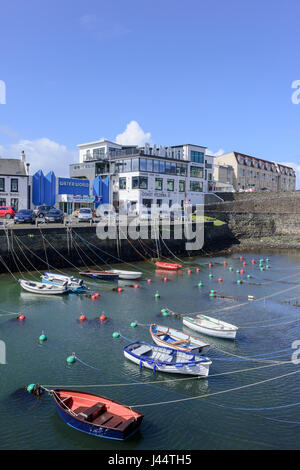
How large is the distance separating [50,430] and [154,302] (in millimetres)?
17790

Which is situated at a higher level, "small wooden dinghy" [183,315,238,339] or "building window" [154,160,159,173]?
"building window" [154,160,159,173]

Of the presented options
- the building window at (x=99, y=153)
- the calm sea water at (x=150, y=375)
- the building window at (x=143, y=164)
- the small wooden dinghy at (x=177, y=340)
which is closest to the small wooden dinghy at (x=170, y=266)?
the calm sea water at (x=150, y=375)

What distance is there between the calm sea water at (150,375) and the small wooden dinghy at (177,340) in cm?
104

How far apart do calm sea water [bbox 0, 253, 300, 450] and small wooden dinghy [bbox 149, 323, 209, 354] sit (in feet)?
3.40

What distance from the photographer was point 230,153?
10919 centimetres

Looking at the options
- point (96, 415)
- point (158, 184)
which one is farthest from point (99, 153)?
point (96, 415)

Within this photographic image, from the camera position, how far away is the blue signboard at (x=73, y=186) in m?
67.2

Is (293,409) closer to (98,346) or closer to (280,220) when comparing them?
(98,346)

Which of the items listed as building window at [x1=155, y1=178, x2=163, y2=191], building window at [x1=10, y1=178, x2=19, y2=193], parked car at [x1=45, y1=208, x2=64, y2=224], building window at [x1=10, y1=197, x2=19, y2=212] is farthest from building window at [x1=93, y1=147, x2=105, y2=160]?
parked car at [x1=45, y1=208, x2=64, y2=224]

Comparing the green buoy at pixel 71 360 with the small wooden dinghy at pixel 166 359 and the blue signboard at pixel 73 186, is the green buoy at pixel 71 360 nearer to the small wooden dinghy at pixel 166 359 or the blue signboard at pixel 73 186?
the small wooden dinghy at pixel 166 359

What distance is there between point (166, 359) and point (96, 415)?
5.84 meters

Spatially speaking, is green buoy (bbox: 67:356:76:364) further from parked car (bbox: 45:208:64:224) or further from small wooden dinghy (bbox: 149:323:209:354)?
parked car (bbox: 45:208:64:224)

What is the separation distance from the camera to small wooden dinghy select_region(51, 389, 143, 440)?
42.4 ft

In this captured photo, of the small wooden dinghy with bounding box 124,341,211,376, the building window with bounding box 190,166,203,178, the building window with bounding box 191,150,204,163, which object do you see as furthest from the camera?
the building window with bounding box 191,150,204,163
